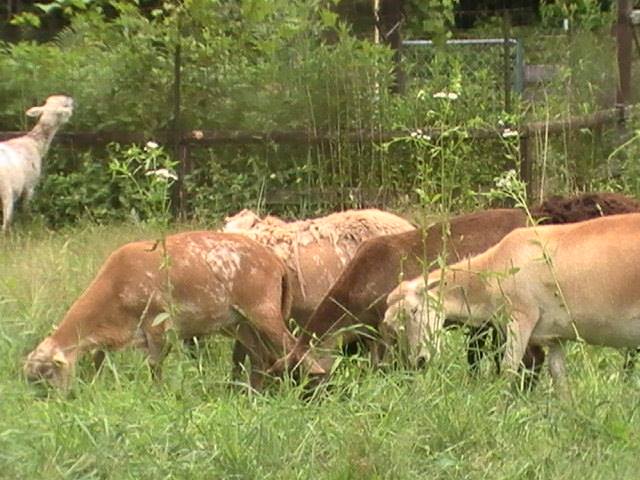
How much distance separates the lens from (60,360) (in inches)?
278

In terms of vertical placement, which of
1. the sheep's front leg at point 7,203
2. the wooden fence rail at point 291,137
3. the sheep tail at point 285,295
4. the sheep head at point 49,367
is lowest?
the sheep's front leg at point 7,203

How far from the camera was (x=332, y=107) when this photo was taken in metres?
13.3

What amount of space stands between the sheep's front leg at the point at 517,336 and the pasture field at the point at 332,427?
118 millimetres

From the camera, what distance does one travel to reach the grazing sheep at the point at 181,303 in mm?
7277

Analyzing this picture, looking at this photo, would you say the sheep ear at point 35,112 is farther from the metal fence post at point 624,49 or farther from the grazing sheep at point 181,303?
the grazing sheep at point 181,303

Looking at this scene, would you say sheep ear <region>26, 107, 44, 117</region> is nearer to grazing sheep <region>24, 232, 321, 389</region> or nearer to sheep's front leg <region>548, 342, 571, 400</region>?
grazing sheep <region>24, 232, 321, 389</region>

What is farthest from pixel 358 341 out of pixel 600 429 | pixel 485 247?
pixel 600 429

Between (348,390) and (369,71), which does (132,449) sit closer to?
(348,390)

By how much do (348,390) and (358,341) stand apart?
1.26 metres

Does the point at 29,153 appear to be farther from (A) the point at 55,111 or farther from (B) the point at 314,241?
(B) the point at 314,241

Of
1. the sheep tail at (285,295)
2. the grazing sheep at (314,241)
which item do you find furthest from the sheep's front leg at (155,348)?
the grazing sheep at (314,241)

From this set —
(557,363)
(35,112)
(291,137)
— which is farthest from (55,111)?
(557,363)

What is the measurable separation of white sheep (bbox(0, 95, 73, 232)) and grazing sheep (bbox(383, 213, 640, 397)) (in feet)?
23.8

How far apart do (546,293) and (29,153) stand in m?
7.96
